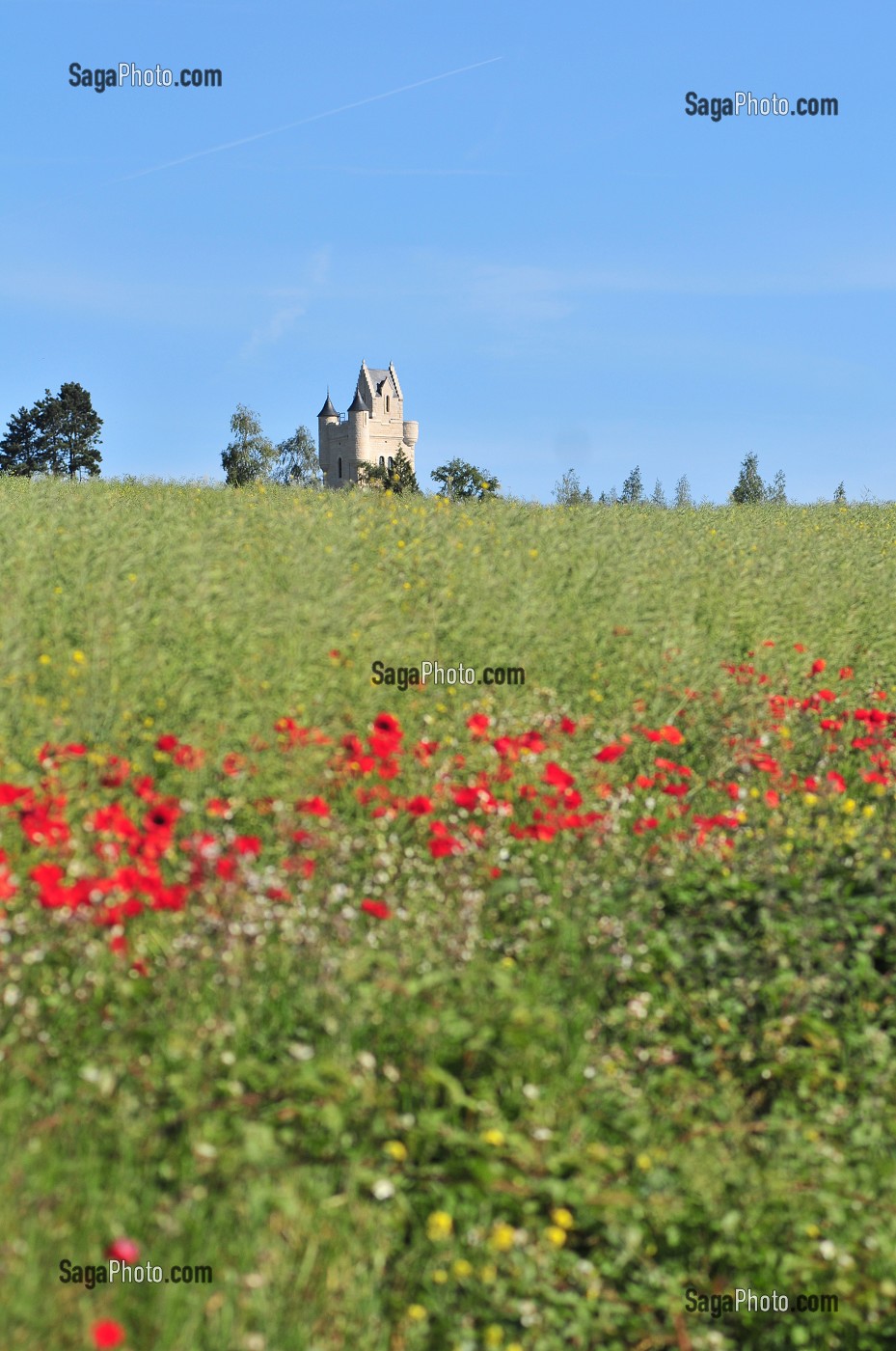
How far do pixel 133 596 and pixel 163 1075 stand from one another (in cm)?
409

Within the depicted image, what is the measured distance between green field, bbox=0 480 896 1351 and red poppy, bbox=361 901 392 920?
0.03m

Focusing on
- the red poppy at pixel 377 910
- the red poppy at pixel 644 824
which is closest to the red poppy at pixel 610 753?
the red poppy at pixel 644 824

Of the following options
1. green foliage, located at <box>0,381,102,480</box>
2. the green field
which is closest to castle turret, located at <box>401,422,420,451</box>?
green foliage, located at <box>0,381,102,480</box>

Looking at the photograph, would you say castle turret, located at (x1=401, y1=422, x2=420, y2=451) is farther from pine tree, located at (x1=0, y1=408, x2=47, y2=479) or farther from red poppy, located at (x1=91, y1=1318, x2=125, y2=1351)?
red poppy, located at (x1=91, y1=1318, x2=125, y2=1351)

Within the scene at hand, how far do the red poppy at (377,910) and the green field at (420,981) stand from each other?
3cm

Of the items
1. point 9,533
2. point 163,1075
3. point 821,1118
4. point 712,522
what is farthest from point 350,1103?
point 712,522

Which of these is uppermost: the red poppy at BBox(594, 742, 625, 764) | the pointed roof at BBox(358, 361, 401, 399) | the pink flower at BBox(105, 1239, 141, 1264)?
the pointed roof at BBox(358, 361, 401, 399)

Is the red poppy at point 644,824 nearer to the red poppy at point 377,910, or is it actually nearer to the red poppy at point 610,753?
the red poppy at point 610,753

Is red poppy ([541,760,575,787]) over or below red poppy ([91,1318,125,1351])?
over

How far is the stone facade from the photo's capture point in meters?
93.4

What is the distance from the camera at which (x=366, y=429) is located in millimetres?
93375

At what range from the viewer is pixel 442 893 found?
16.9ft

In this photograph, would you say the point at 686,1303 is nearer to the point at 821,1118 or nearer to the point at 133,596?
the point at 821,1118

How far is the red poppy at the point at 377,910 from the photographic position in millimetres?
4449
